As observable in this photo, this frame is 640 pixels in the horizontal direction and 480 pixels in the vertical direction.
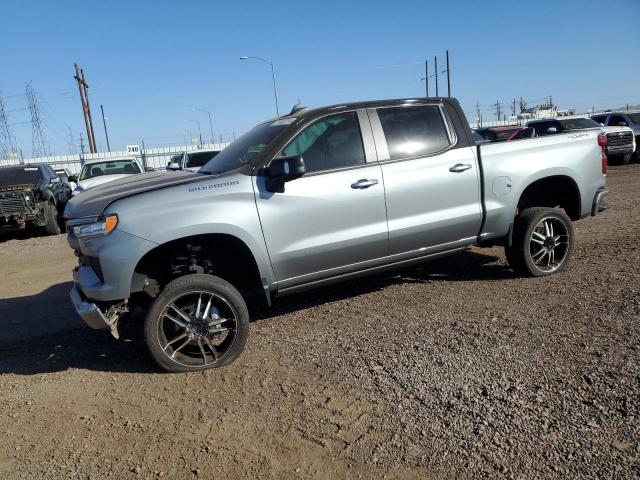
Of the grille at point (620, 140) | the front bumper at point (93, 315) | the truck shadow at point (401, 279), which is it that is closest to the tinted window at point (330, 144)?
the truck shadow at point (401, 279)

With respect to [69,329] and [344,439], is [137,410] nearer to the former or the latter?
[344,439]

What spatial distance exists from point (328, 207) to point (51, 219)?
972 centimetres

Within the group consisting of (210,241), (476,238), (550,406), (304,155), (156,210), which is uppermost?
(304,155)

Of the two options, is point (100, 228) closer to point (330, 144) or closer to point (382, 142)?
point (330, 144)

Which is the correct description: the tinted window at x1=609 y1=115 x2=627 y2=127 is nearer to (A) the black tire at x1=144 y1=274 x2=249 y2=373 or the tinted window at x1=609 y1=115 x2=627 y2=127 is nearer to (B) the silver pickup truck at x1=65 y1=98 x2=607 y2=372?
(B) the silver pickup truck at x1=65 y1=98 x2=607 y2=372

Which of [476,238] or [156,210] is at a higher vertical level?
[156,210]

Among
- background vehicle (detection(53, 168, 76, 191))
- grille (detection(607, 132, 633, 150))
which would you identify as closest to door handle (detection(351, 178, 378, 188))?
background vehicle (detection(53, 168, 76, 191))

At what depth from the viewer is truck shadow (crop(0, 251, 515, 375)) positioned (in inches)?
171

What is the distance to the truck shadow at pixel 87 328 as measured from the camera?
4340mm

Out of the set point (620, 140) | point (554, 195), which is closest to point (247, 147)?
point (554, 195)

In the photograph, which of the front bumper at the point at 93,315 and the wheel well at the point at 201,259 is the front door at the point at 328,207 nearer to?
the wheel well at the point at 201,259

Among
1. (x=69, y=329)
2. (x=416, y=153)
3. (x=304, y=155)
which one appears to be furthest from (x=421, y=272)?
(x=69, y=329)

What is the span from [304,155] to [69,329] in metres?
2.98

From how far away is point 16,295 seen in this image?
6.60 metres
